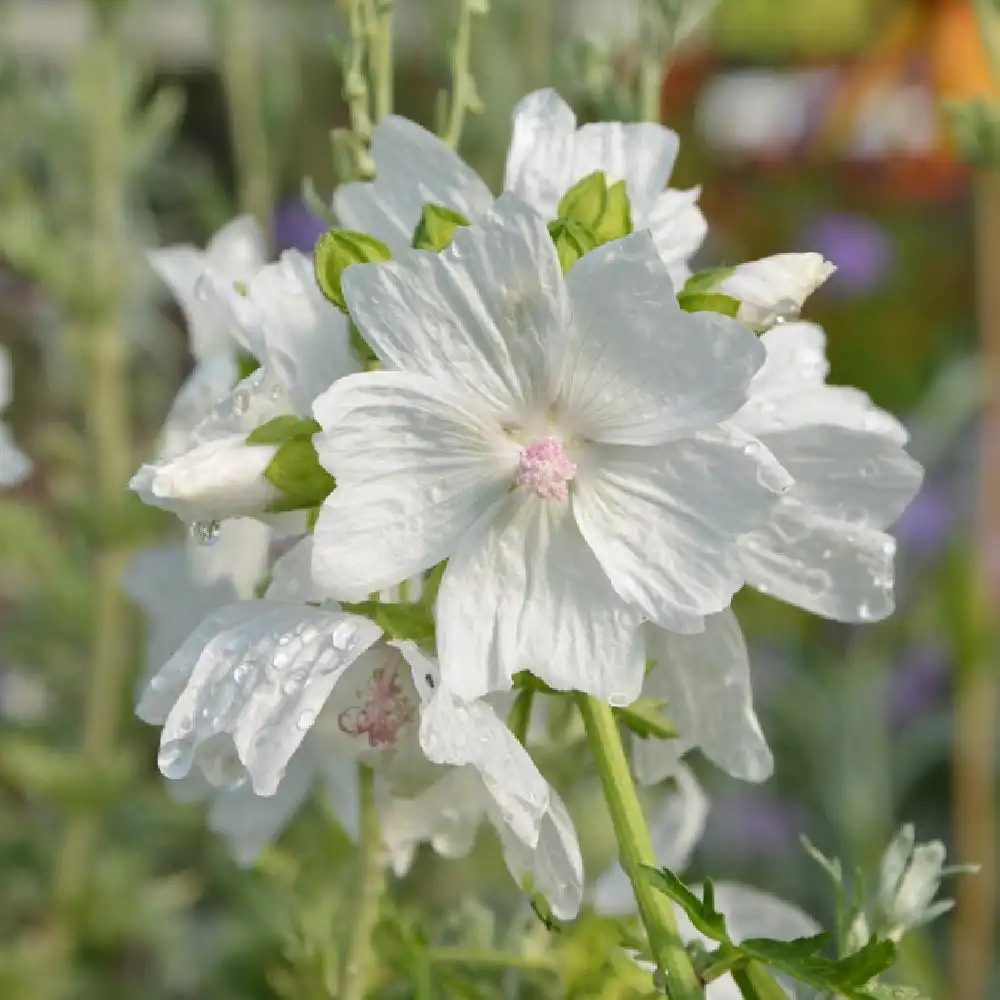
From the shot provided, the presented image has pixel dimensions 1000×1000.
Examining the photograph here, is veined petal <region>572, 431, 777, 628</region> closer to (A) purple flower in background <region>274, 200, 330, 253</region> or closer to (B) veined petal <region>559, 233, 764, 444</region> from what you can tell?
(B) veined petal <region>559, 233, 764, 444</region>

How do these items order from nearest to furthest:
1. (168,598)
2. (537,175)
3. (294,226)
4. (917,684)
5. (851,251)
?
(537,175) < (168,598) < (917,684) < (294,226) < (851,251)

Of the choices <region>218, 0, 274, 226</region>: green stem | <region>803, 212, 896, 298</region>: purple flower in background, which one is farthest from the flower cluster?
<region>803, 212, 896, 298</region>: purple flower in background

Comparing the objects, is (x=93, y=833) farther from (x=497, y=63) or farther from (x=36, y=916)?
(x=497, y=63)

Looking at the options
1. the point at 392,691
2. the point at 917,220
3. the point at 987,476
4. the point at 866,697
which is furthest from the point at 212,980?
the point at 917,220

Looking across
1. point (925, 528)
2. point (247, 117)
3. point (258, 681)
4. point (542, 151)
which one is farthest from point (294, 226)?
point (258, 681)

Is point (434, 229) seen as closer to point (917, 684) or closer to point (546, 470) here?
point (546, 470)

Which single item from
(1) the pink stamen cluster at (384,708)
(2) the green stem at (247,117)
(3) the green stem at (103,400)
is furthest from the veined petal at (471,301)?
(2) the green stem at (247,117)

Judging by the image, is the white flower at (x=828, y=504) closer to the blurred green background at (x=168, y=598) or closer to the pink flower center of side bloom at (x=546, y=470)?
the pink flower center of side bloom at (x=546, y=470)
